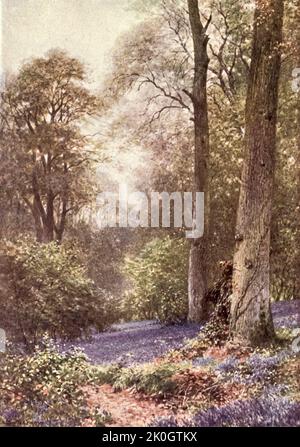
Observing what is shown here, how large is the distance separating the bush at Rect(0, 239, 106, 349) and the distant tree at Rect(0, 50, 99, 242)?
19cm

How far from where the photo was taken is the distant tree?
689 cm

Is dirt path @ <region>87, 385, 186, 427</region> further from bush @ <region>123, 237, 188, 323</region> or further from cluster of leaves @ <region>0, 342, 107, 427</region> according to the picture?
bush @ <region>123, 237, 188, 323</region>

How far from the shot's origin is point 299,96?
263 inches

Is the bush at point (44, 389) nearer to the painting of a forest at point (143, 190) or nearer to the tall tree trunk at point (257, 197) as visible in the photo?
the painting of a forest at point (143, 190)

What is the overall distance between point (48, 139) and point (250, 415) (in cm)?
302

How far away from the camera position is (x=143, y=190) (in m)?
6.91

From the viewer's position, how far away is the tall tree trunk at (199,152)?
22.7 ft

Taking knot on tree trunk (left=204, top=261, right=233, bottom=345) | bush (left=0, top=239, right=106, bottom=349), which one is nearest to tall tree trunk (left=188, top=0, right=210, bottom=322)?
knot on tree trunk (left=204, top=261, right=233, bottom=345)

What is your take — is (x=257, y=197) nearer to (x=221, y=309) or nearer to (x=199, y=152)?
(x=199, y=152)

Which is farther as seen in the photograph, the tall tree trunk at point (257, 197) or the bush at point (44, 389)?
the tall tree trunk at point (257, 197)

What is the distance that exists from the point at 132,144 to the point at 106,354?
1.91m

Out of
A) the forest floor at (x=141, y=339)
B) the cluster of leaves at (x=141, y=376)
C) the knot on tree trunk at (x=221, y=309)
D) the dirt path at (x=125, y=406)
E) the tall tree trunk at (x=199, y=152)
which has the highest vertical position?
the tall tree trunk at (x=199, y=152)

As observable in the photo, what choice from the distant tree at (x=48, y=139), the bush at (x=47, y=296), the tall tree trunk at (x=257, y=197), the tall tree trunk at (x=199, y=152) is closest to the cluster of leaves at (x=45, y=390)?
the bush at (x=47, y=296)
